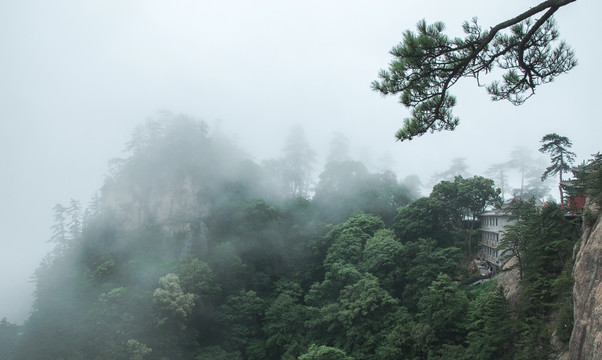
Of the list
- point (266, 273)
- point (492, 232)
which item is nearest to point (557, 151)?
point (492, 232)

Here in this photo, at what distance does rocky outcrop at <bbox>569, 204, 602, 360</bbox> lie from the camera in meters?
6.88

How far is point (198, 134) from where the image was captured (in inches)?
1183

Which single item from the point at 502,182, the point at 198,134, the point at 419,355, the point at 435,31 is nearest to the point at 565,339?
the point at 419,355

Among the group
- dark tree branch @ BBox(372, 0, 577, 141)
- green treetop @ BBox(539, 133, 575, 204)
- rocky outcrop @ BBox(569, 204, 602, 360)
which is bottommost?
rocky outcrop @ BBox(569, 204, 602, 360)

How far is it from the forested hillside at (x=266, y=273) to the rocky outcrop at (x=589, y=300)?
177 cm

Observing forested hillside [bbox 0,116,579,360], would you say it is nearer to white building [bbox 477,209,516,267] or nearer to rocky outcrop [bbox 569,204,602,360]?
white building [bbox 477,209,516,267]

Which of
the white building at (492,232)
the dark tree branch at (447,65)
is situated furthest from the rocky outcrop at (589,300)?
the white building at (492,232)

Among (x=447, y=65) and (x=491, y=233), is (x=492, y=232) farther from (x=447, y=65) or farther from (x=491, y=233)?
(x=447, y=65)

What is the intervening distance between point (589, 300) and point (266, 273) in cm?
1925

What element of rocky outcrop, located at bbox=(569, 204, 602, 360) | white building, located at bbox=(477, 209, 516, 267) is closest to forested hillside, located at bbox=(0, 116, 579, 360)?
white building, located at bbox=(477, 209, 516, 267)

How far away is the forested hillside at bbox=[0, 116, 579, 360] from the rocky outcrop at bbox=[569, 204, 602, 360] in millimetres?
1766

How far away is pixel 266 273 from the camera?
79.3 feet

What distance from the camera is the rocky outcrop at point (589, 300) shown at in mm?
6879

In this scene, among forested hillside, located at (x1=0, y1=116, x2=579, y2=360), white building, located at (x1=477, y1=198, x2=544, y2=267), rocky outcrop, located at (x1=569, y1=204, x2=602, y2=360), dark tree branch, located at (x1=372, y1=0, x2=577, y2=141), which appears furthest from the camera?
white building, located at (x1=477, y1=198, x2=544, y2=267)
